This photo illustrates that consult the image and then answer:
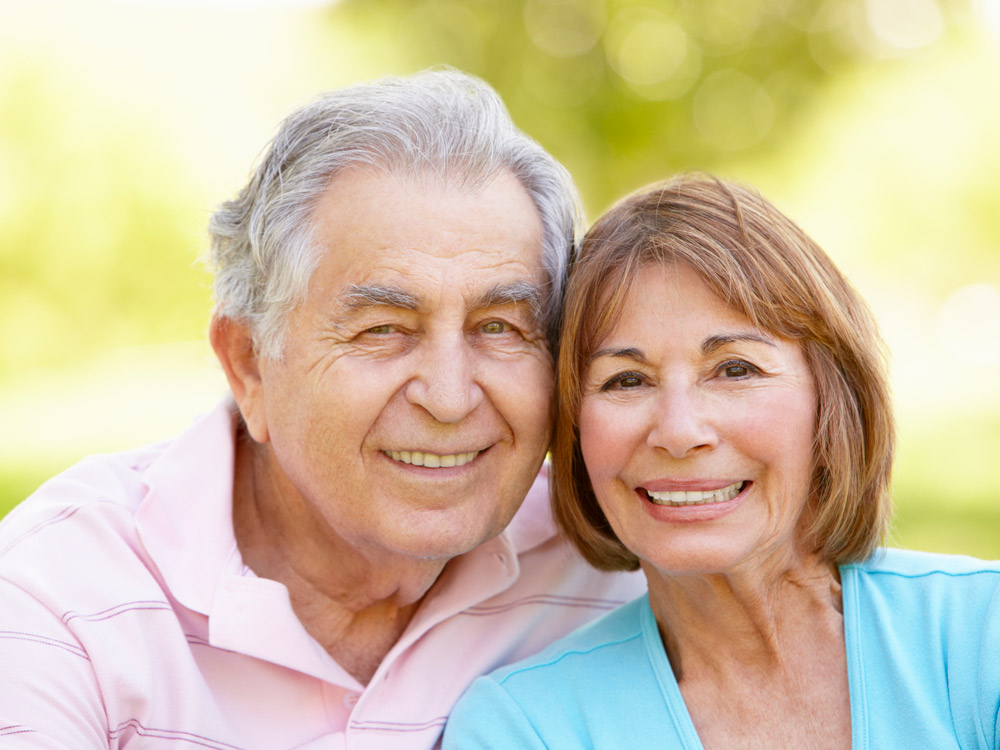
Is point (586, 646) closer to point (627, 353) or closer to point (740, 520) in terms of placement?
point (740, 520)

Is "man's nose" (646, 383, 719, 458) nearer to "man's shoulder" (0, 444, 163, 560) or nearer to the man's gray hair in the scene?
the man's gray hair

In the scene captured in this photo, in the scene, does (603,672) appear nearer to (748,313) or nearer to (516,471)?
(516,471)

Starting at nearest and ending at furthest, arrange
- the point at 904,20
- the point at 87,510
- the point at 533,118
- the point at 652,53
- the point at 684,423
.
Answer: the point at 684,423 < the point at 87,510 < the point at 904,20 < the point at 652,53 < the point at 533,118

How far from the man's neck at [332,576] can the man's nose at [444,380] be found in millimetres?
471

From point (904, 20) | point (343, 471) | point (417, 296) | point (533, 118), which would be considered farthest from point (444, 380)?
point (904, 20)

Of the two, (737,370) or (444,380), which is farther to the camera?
(444,380)

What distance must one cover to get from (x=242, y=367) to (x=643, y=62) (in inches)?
425

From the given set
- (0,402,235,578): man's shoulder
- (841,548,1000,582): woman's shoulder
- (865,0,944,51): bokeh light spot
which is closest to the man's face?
(0,402,235,578): man's shoulder

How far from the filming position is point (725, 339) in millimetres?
2359

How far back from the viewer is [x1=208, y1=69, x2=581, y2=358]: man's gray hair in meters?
2.63

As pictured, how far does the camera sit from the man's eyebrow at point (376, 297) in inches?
99.3

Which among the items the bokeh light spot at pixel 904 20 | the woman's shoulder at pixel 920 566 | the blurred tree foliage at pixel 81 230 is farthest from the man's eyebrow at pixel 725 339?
the bokeh light spot at pixel 904 20

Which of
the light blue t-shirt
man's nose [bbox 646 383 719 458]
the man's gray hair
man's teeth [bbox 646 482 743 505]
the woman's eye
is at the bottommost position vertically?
the light blue t-shirt

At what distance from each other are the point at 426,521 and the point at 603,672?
1.91 ft
